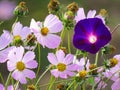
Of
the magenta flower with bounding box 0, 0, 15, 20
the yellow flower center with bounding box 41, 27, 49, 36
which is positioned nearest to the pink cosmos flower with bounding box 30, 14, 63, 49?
the yellow flower center with bounding box 41, 27, 49, 36

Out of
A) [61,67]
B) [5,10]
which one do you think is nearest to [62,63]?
[61,67]

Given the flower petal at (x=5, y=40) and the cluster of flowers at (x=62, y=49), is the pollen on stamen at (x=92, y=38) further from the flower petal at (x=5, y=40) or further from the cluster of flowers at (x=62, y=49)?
the flower petal at (x=5, y=40)

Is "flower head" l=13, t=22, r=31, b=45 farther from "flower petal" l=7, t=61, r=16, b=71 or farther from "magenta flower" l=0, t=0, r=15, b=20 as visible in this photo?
"magenta flower" l=0, t=0, r=15, b=20

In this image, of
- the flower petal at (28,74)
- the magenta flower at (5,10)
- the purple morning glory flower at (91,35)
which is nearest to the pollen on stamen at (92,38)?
the purple morning glory flower at (91,35)

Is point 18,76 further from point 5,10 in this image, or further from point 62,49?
point 5,10

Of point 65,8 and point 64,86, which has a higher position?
point 65,8
